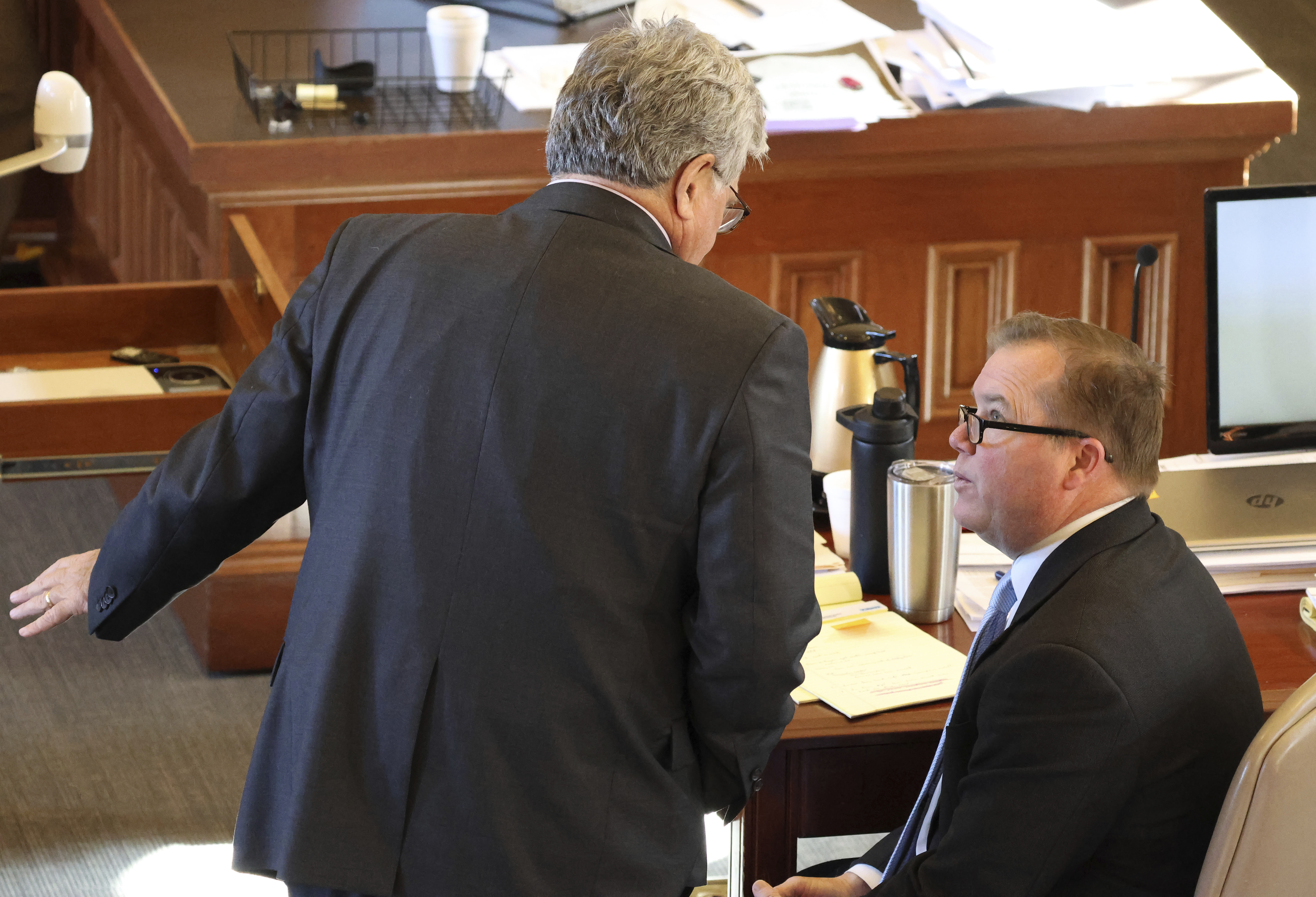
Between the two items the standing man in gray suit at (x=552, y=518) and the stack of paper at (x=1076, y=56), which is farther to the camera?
the stack of paper at (x=1076, y=56)

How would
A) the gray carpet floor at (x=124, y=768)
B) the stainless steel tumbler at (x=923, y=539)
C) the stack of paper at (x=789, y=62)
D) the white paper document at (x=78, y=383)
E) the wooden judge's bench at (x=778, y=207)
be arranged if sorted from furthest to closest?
the stack of paper at (x=789, y=62) < the wooden judge's bench at (x=778, y=207) < the white paper document at (x=78, y=383) < the gray carpet floor at (x=124, y=768) < the stainless steel tumbler at (x=923, y=539)

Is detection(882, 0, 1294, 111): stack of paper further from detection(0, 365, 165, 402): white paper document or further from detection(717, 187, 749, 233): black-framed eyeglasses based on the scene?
detection(717, 187, 749, 233): black-framed eyeglasses

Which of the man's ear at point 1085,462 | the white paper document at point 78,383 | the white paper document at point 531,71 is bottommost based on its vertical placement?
the white paper document at point 78,383

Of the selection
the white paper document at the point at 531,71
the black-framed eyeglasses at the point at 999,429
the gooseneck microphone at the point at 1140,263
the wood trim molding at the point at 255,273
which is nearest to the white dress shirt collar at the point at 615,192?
the black-framed eyeglasses at the point at 999,429

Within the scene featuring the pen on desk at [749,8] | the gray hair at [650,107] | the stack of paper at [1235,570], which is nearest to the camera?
the gray hair at [650,107]

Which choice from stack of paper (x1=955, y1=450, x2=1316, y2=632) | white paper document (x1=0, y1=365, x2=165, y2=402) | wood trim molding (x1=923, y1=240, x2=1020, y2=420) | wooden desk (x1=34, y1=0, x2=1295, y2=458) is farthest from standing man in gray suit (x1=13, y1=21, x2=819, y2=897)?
wood trim molding (x1=923, y1=240, x2=1020, y2=420)

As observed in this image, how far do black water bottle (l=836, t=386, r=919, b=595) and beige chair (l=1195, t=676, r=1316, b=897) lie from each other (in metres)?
0.68

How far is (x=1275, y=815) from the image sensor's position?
116 cm

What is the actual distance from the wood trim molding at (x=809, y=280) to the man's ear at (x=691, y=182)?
2013 mm

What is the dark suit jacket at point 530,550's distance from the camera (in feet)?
3.96

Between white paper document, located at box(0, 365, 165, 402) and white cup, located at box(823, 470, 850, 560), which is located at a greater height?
white paper document, located at box(0, 365, 165, 402)

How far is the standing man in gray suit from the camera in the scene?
121 centimetres

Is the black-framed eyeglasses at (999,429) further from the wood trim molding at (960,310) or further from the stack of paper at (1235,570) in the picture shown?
the wood trim molding at (960,310)

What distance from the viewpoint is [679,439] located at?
1.20 meters
